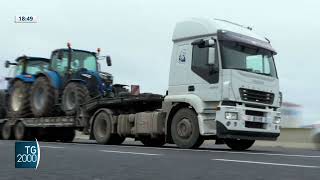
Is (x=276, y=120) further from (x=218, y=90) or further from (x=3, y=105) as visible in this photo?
(x=3, y=105)

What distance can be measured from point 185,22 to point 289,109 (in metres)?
8.06

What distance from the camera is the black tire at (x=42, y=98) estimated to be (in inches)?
773

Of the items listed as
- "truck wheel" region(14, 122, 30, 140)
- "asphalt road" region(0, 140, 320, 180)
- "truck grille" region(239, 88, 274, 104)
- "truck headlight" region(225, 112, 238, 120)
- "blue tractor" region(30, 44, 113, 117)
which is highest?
"blue tractor" region(30, 44, 113, 117)

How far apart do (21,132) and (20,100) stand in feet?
4.10

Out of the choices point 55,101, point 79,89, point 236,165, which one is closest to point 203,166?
point 236,165

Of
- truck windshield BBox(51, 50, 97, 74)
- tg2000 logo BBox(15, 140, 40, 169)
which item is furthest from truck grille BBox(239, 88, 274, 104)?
tg2000 logo BBox(15, 140, 40, 169)

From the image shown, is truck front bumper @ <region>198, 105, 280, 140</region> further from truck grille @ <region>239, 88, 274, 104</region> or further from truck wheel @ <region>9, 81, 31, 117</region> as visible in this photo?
truck wheel @ <region>9, 81, 31, 117</region>

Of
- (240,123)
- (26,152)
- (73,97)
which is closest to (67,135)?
(73,97)

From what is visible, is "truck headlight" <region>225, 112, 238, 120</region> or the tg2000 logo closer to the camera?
the tg2000 logo

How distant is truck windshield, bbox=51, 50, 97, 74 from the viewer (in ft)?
64.1

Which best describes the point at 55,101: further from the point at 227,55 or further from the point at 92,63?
the point at 227,55

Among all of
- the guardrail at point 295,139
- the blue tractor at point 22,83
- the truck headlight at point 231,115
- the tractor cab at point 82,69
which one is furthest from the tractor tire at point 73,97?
the guardrail at point 295,139

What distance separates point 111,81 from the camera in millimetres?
19219

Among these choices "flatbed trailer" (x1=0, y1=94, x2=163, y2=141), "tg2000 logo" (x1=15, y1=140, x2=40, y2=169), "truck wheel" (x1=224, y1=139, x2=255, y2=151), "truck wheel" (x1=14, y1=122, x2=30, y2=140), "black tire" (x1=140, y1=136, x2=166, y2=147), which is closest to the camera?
"tg2000 logo" (x1=15, y1=140, x2=40, y2=169)
